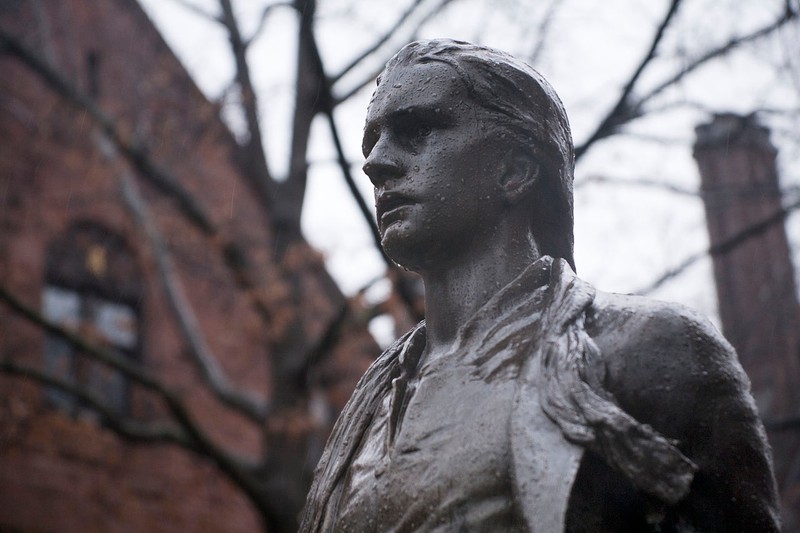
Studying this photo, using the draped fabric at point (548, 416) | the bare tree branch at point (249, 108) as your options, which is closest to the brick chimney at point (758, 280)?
the bare tree branch at point (249, 108)

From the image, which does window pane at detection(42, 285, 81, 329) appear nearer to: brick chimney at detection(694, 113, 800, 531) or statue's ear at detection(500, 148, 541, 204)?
brick chimney at detection(694, 113, 800, 531)

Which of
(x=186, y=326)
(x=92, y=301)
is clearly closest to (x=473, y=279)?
(x=186, y=326)

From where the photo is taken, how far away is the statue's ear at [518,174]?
2.46 metres

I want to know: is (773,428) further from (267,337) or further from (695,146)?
(267,337)

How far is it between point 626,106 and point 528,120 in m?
6.93

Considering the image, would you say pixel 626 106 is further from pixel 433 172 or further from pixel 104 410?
pixel 433 172

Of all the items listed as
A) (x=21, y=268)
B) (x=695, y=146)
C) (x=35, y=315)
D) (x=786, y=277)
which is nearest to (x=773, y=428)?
(x=695, y=146)

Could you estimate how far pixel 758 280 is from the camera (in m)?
18.5

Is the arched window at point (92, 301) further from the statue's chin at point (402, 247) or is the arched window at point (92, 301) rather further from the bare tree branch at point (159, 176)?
the statue's chin at point (402, 247)

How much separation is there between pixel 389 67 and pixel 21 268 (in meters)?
11.3

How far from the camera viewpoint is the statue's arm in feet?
6.60

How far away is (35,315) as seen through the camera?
941 centimetres

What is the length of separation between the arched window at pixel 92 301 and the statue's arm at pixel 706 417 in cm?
1113

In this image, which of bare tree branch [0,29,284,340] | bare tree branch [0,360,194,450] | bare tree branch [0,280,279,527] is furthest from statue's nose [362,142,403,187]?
bare tree branch [0,29,284,340]
